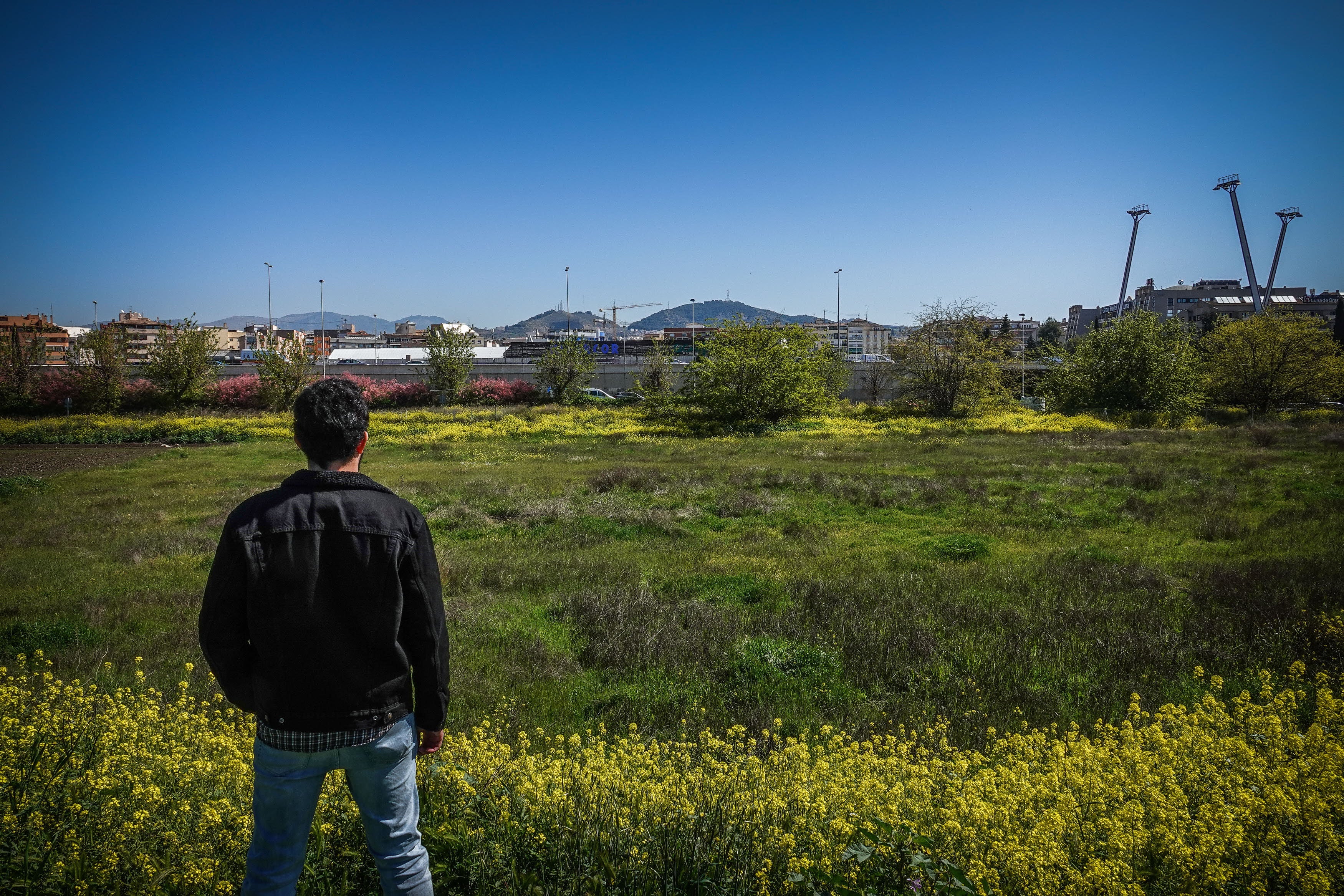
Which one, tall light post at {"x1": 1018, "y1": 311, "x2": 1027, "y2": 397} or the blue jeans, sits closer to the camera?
the blue jeans

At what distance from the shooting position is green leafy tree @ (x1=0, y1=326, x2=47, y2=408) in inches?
1511

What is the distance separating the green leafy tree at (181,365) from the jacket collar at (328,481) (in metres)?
45.0

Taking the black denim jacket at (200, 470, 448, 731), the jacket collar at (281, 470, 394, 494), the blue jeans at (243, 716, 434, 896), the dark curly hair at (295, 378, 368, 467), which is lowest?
the blue jeans at (243, 716, 434, 896)

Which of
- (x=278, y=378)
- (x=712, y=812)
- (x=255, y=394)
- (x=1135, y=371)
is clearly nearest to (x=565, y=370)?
(x=278, y=378)

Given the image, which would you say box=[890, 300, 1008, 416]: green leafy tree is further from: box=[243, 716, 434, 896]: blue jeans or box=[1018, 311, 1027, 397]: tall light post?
box=[243, 716, 434, 896]: blue jeans

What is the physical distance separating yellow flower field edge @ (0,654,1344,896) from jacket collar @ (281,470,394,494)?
175 centimetres

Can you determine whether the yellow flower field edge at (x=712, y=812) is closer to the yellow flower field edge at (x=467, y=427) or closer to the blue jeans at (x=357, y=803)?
the blue jeans at (x=357, y=803)

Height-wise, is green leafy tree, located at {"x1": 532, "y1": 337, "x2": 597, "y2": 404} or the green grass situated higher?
green leafy tree, located at {"x1": 532, "y1": 337, "x2": 597, "y2": 404}

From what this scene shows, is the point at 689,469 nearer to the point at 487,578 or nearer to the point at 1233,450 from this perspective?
the point at 487,578

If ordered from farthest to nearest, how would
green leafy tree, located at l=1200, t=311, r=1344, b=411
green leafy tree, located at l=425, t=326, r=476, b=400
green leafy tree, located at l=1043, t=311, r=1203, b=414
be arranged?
green leafy tree, located at l=425, t=326, r=476, b=400 → green leafy tree, located at l=1043, t=311, r=1203, b=414 → green leafy tree, located at l=1200, t=311, r=1344, b=411

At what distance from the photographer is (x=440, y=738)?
2783mm

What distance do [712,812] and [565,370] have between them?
141ft

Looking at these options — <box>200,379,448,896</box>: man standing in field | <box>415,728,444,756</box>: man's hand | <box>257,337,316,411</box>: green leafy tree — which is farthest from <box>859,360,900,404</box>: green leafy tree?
<box>200,379,448,896</box>: man standing in field

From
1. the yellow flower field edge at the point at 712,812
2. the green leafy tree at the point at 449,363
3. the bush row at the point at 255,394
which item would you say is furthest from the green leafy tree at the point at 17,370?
the yellow flower field edge at the point at 712,812
